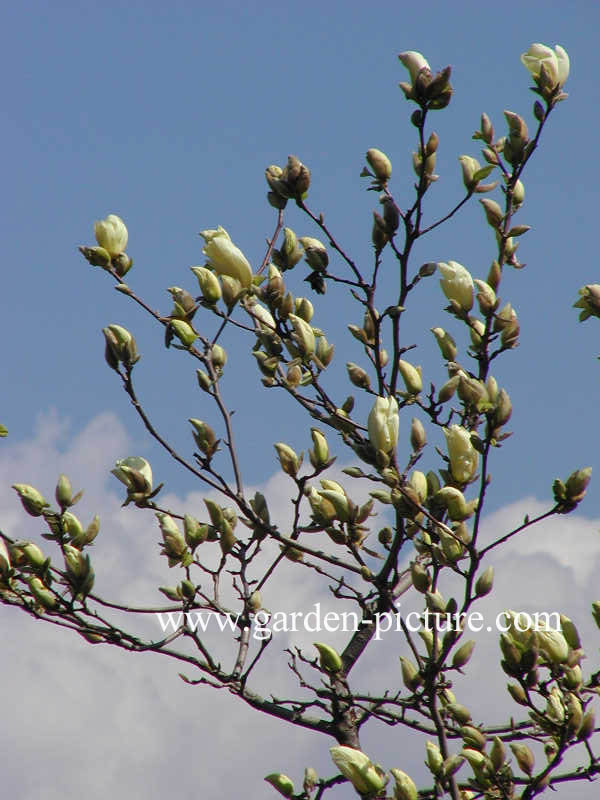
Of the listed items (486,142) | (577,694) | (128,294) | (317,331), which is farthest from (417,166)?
(577,694)

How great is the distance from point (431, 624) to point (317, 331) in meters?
0.88

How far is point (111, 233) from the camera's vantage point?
3.07m

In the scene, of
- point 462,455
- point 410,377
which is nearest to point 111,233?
point 410,377

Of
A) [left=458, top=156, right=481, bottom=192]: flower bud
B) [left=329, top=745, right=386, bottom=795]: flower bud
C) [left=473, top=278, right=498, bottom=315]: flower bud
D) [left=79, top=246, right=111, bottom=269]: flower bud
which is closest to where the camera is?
[left=329, top=745, right=386, bottom=795]: flower bud

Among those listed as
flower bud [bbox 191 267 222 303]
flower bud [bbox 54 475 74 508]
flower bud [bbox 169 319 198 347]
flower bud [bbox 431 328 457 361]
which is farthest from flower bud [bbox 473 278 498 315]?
flower bud [bbox 54 475 74 508]

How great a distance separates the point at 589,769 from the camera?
2.83m

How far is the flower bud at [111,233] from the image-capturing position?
3.07 meters

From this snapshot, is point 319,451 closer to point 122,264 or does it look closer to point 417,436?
point 417,436

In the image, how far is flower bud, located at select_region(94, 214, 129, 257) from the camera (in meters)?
3.07

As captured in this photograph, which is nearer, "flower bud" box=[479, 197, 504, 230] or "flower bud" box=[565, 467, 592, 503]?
"flower bud" box=[565, 467, 592, 503]

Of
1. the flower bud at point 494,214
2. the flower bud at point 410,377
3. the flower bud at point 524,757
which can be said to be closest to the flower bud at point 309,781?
the flower bud at point 524,757

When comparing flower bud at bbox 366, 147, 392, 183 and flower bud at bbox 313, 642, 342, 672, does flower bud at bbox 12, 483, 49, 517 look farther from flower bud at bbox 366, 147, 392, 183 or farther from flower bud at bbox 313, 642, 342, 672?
flower bud at bbox 366, 147, 392, 183

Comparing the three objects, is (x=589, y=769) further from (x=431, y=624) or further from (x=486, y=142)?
(x=486, y=142)

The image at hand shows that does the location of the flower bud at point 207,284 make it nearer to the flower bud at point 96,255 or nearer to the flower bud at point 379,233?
the flower bud at point 96,255
